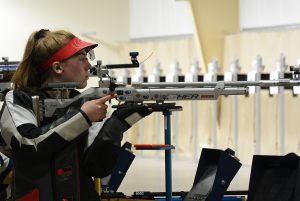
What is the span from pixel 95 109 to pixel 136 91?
14.6 inches

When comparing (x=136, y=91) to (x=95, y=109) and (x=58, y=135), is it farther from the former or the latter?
(x=58, y=135)

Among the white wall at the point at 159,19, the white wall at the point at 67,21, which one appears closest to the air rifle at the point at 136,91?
the white wall at the point at 159,19

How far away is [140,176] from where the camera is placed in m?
7.18

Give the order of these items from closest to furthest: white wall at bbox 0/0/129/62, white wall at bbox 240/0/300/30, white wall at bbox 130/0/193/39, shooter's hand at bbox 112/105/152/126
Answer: shooter's hand at bbox 112/105/152/126
white wall at bbox 240/0/300/30
white wall at bbox 130/0/193/39
white wall at bbox 0/0/129/62

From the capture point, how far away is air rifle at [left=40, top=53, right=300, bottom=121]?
2.91m

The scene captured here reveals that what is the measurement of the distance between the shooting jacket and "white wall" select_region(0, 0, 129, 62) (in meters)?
7.14

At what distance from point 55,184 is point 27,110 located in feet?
1.12

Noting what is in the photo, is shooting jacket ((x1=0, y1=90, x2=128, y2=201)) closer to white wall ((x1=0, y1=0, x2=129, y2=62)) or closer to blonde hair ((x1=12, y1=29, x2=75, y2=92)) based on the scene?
blonde hair ((x1=12, y1=29, x2=75, y2=92))

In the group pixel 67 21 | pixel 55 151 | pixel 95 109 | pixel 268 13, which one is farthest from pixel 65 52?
pixel 67 21

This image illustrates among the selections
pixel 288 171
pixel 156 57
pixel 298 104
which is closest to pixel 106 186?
pixel 288 171

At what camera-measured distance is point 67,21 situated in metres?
10.2

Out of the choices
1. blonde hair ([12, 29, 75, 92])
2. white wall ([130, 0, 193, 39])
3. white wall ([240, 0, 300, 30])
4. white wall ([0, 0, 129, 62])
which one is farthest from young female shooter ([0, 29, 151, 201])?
white wall ([0, 0, 129, 62])

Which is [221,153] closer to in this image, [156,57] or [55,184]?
[55,184]

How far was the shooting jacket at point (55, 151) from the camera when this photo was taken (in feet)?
8.92
